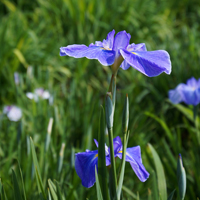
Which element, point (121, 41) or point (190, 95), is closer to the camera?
point (121, 41)

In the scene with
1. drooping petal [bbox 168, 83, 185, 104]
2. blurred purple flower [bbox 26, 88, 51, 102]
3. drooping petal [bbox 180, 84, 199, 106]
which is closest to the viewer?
drooping petal [bbox 180, 84, 199, 106]

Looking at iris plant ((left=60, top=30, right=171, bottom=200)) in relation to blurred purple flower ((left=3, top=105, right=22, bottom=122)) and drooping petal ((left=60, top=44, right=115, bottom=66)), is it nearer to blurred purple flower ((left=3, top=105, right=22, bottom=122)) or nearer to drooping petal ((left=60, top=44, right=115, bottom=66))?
drooping petal ((left=60, top=44, right=115, bottom=66))

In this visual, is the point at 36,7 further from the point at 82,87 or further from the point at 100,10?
the point at 82,87

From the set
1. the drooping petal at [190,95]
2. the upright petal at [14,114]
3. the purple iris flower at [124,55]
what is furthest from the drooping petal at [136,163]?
the upright petal at [14,114]

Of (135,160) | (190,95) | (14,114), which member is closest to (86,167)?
(135,160)

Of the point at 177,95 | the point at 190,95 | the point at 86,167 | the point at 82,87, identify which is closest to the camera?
the point at 86,167

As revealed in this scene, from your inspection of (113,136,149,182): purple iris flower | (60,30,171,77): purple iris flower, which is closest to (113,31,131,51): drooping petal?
(60,30,171,77): purple iris flower

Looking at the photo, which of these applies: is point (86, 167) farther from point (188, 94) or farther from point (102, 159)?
point (188, 94)
